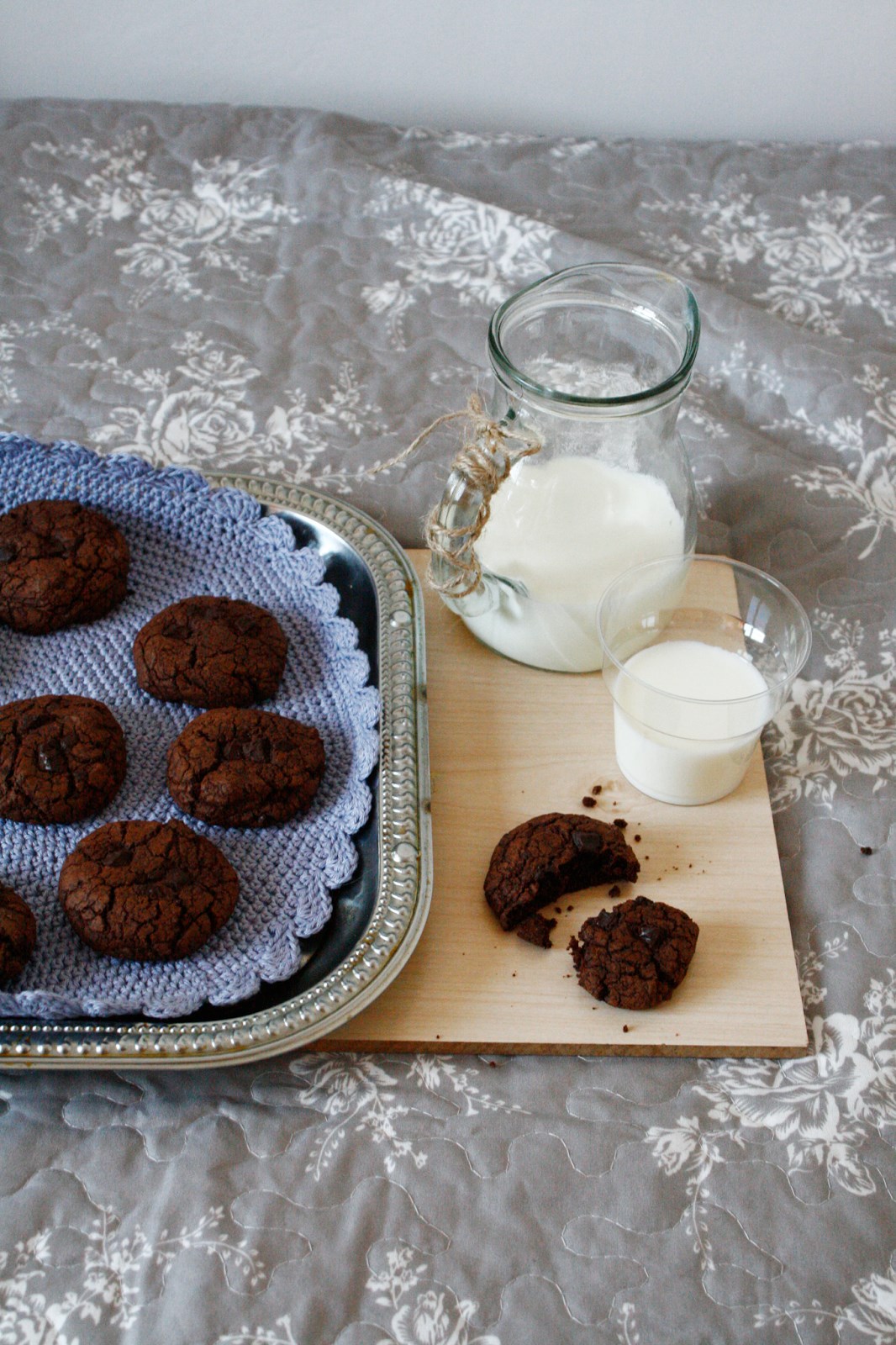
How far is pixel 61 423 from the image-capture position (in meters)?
1.27

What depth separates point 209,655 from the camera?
0.96 metres

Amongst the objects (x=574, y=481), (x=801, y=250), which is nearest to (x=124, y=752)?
(x=574, y=481)

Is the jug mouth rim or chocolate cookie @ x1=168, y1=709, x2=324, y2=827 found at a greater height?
the jug mouth rim

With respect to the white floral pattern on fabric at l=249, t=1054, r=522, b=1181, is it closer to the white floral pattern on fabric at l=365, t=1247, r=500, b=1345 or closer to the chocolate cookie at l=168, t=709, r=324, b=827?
the white floral pattern on fabric at l=365, t=1247, r=500, b=1345

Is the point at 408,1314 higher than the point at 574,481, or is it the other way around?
the point at 574,481

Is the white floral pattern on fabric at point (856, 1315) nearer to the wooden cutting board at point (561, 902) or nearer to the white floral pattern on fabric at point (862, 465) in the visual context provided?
the wooden cutting board at point (561, 902)

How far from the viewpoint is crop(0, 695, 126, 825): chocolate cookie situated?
→ 0.87 m

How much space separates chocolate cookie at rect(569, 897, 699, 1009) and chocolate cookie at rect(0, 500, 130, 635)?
1.65 feet

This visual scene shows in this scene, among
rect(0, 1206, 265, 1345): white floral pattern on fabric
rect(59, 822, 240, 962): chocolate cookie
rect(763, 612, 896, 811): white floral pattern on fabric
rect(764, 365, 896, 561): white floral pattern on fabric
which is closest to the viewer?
rect(0, 1206, 265, 1345): white floral pattern on fabric

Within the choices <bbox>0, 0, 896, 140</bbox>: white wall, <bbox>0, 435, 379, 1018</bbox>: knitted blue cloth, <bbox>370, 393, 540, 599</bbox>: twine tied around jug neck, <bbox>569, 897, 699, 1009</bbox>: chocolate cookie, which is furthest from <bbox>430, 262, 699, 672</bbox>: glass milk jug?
<bbox>0, 0, 896, 140</bbox>: white wall

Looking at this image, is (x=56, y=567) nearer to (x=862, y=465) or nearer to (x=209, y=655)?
(x=209, y=655)

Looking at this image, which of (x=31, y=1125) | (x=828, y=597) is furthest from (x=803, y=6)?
(x=31, y=1125)

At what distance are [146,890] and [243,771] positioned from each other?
119 mm

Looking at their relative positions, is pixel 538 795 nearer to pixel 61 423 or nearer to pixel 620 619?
pixel 620 619
